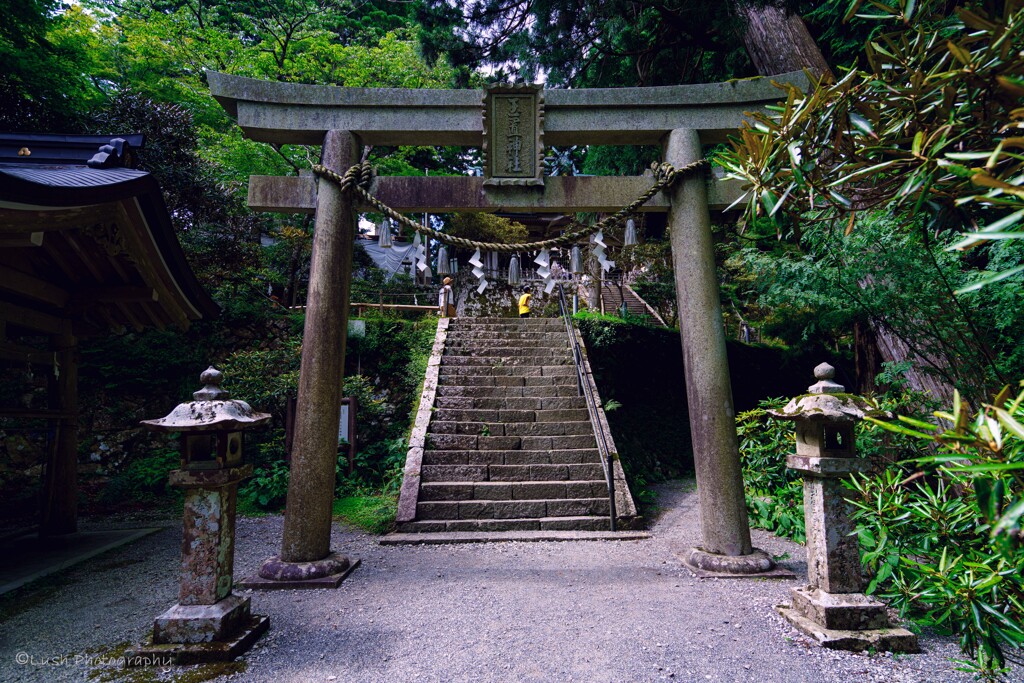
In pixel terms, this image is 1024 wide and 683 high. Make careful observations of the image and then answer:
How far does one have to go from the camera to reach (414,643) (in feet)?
10.5

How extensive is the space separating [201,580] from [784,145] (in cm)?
389

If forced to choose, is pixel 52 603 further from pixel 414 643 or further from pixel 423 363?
pixel 423 363

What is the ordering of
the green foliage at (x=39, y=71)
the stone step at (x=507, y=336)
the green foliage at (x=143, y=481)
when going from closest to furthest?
the green foliage at (x=143, y=481)
the green foliage at (x=39, y=71)
the stone step at (x=507, y=336)

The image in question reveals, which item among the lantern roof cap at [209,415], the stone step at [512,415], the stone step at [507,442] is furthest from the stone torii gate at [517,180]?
the stone step at [512,415]

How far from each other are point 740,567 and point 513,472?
10.4 feet

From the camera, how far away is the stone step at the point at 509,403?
8.15 m

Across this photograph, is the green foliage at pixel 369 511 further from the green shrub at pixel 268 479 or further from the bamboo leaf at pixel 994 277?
the bamboo leaf at pixel 994 277

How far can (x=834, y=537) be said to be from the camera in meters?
3.13

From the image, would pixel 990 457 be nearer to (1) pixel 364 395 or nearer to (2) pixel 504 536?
(2) pixel 504 536

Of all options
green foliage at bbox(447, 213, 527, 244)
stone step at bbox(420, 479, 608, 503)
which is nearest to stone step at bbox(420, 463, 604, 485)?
stone step at bbox(420, 479, 608, 503)

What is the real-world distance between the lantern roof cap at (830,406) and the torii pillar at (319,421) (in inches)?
138

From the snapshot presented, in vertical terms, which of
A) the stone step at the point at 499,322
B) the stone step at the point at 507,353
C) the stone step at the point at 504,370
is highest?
the stone step at the point at 499,322

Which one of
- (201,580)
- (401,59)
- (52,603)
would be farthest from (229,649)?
(401,59)

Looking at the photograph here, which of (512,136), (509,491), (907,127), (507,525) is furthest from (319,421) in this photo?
(907,127)
